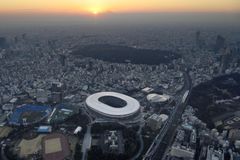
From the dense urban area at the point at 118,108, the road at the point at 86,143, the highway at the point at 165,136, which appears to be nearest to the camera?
the road at the point at 86,143

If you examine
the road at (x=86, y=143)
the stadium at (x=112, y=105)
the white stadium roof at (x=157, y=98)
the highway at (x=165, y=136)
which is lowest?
the highway at (x=165, y=136)

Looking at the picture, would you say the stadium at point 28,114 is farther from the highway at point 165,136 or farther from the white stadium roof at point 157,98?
the white stadium roof at point 157,98

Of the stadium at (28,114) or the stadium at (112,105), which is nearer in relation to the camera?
the stadium at (28,114)

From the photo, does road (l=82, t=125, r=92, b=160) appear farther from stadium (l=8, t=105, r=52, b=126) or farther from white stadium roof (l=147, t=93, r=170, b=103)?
white stadium roof (l=147, t=93, r=170, b=103)

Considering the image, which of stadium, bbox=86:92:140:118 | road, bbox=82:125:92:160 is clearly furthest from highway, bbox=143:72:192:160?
road, bbox=82:125:92:160

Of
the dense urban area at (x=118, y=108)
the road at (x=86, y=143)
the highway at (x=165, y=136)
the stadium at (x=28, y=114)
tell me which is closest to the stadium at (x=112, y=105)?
the dense urban area at (x=118, y=108)

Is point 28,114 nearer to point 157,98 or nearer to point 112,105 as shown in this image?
point 112,105

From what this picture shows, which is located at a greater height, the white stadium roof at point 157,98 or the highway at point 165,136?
the white stadium roof at point 157,98
